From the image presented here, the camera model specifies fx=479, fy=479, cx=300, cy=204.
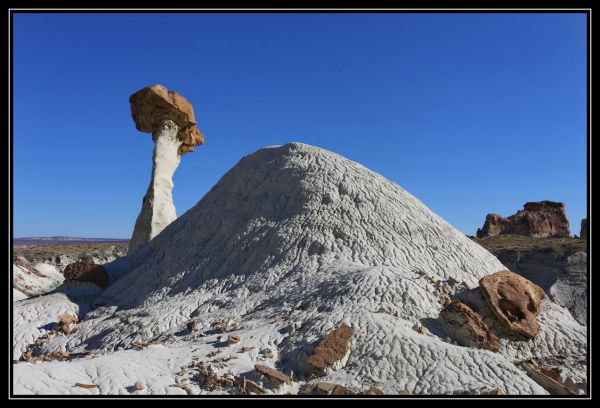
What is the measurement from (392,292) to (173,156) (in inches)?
654

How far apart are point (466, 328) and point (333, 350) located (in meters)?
2.46

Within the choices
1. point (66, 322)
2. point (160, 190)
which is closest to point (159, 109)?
point (160, 190)

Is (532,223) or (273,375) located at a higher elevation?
(532,223)

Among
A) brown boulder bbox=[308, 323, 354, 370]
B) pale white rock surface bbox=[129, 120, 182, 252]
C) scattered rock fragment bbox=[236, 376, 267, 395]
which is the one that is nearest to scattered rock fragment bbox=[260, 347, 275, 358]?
brown boulder bbox=[308, 323, 354, 370]

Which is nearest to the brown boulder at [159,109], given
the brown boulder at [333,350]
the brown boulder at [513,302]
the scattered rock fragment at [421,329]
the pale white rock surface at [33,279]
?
the pale white rock surface at [33,279]

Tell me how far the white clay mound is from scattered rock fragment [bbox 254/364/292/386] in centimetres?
21

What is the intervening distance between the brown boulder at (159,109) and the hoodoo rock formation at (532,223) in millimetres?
42397

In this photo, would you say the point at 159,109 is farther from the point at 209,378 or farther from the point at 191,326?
the point at 209,378

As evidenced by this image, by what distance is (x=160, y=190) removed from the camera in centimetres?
2189

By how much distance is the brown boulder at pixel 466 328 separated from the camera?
26.2 feet

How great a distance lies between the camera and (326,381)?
6.73 meters

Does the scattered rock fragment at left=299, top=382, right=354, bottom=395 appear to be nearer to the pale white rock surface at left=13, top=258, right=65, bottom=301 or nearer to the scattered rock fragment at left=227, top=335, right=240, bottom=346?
the scattered rock fragment at left=227, top=335, right=240, bottom=346

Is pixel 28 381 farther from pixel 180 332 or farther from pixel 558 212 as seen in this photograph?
pixel 558 212
